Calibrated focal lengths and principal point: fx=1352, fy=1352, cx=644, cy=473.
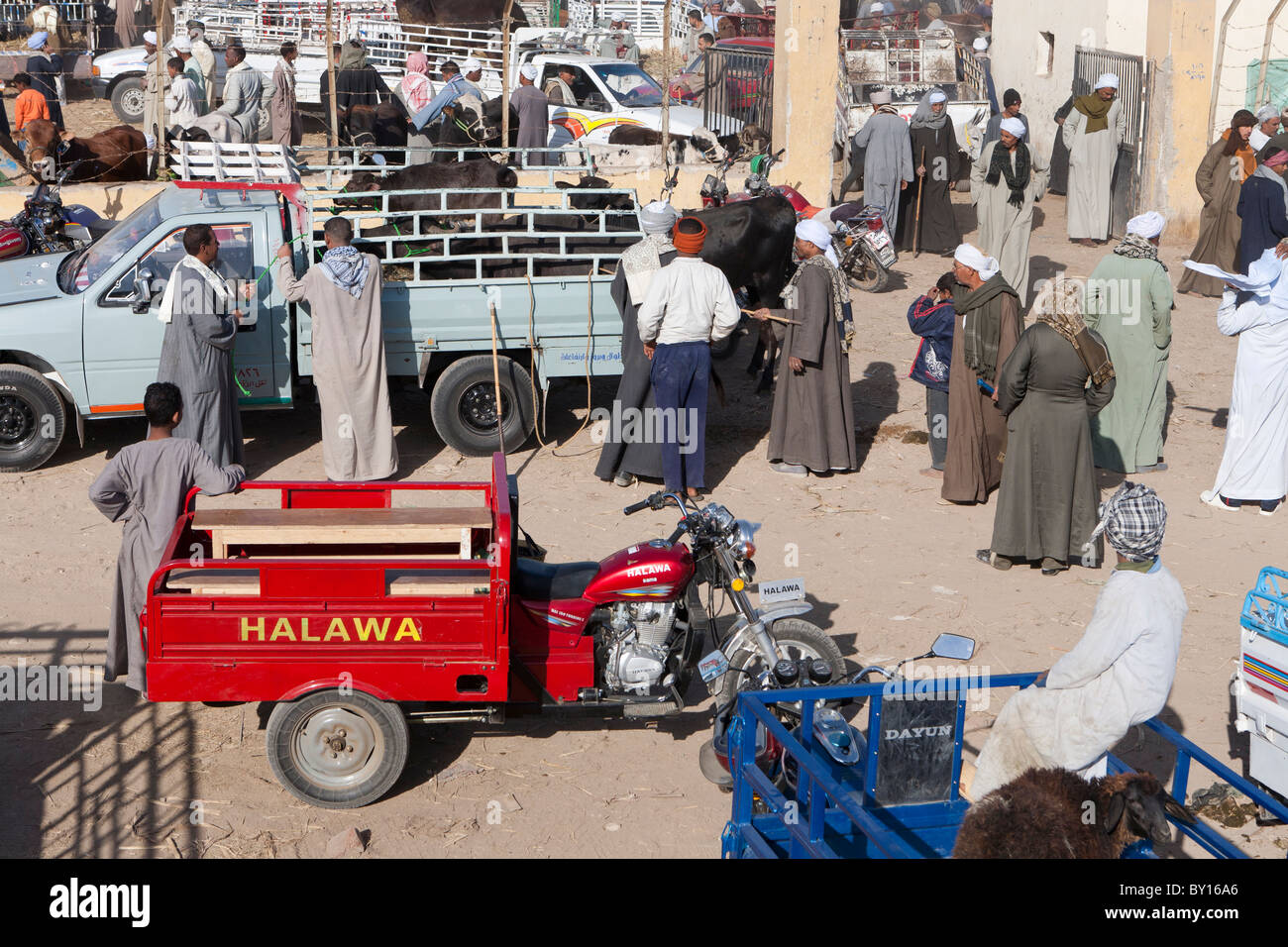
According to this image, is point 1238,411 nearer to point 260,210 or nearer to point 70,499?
point 260,210

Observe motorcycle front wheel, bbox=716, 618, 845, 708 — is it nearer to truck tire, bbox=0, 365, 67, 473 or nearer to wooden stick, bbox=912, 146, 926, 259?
truck tire, bbox=0, 365, 67, 473

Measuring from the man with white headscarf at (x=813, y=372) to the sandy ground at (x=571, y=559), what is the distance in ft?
0.70

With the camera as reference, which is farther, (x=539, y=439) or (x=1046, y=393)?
(x=539, y=439)

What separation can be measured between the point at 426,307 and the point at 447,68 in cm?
1079

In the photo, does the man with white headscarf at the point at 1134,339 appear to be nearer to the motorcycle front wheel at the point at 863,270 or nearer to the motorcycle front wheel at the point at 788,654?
the motorcycle front wheel at the point at 788,654

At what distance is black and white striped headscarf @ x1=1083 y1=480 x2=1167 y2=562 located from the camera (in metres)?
4.23

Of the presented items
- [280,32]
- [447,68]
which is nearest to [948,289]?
[447,68]

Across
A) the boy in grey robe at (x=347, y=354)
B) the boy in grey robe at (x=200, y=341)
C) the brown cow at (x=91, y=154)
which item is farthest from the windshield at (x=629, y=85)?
the boy in grey robe at (x=200, y=341)

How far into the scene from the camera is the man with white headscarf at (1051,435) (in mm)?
7492

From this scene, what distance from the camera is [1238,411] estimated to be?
884cm

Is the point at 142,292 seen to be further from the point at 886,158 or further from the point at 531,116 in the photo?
the point at 886,158

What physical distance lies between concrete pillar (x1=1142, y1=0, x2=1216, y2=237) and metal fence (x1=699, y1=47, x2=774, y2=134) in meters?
4.70

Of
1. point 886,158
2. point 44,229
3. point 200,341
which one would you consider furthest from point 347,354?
point 886,158

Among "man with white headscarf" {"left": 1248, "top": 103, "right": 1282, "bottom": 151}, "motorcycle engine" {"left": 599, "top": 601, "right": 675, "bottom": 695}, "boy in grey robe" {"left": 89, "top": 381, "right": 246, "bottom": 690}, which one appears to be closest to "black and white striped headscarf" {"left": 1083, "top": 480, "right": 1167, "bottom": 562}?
"motorcycle engine" {"left": 599, "top": 601, "right": 675, "bottom": 695}
